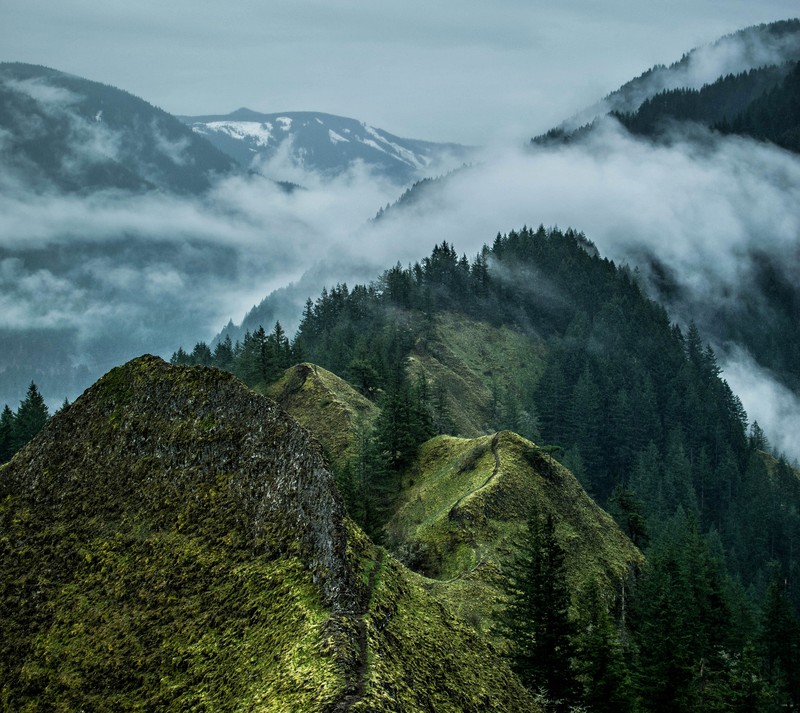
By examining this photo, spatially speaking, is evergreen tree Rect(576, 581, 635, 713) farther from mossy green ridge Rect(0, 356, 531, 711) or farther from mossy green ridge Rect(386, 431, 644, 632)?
mossy green ridge Rect(386, 431, 644, 632)

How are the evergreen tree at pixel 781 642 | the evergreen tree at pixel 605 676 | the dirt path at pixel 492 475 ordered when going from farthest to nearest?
the evergreen tree at pixel 781 642, the dirt path at pixel 492 475, the evergreen tree at pixel 605 676

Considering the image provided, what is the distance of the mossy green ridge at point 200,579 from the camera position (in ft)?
63.0

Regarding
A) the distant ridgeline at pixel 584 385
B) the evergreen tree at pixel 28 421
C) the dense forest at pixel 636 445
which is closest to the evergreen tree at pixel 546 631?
the dense forest at pixel 636 445

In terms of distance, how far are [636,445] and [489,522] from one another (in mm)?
109054

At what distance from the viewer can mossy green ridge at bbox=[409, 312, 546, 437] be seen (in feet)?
438

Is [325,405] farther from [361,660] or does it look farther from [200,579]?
[361,660]

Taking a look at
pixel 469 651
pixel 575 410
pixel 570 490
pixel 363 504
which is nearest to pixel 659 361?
pixel 575 410

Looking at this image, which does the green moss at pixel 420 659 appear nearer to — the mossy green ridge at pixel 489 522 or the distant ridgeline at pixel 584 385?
the mossy green ridge at pixel 489 522

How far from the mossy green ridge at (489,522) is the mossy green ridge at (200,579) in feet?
81.3

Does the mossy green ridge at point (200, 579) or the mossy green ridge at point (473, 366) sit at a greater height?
the mossy green ridge at point (473, 366)

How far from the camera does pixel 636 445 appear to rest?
15775 centimetres

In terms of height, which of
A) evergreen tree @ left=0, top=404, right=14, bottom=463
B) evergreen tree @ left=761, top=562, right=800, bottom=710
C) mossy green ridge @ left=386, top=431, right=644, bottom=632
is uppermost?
evergreen tree @ left=0, top=404, right=14, bottom=463

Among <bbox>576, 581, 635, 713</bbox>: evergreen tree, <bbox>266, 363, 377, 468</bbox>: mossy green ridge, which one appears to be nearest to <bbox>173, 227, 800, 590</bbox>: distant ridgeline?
<bbox>266, 363, 377, 468</bbox>: mossy green ridge

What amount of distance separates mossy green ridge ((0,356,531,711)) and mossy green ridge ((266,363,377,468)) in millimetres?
47111
